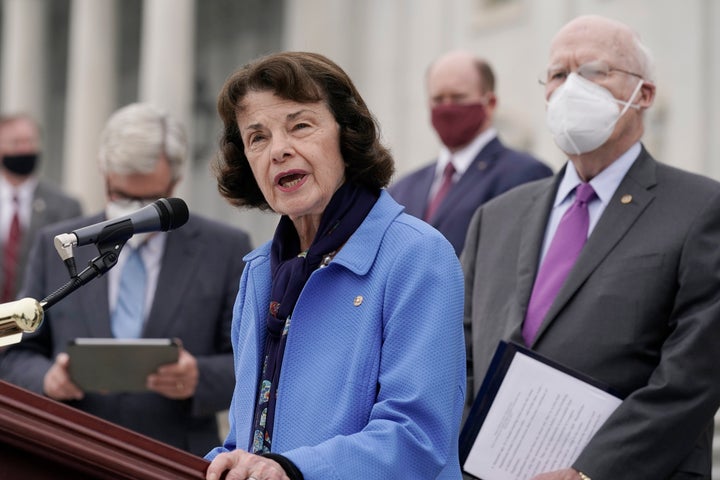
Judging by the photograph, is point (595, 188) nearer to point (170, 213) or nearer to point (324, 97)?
point (324, 97)

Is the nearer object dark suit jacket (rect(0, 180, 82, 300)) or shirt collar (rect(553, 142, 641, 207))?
shirt collar (rect(553, 142, 641, 207))

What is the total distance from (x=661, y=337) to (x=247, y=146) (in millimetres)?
1708

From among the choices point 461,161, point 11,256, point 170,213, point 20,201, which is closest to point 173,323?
point 461,161

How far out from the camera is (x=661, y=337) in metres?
4.00

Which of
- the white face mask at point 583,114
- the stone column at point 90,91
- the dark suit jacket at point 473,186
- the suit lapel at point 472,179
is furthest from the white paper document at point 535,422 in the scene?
the stone column at point 90,91

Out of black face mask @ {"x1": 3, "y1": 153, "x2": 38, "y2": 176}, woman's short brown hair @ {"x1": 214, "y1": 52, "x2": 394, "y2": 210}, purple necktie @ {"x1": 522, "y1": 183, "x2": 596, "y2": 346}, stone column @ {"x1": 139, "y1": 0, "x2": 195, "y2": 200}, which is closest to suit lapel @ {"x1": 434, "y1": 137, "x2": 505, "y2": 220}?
purple necktie @ {"x1": 522, "y1": 183, "x2": 596, "y2": 346}

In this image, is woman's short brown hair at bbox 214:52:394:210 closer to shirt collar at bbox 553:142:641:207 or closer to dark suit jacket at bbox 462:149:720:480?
dark suit jacket at bbox 462:149:720:480

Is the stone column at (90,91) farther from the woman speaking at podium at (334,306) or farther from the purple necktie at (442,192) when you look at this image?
the woman speaking at podium at (334,306)

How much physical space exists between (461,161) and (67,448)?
14.1 ft

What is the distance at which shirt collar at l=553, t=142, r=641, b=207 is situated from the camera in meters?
4.36

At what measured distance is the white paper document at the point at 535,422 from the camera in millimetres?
3910

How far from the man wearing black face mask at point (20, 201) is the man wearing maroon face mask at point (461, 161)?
3.52 metres

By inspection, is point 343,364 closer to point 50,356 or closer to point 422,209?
point 50,356

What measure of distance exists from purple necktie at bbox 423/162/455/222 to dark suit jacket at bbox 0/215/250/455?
1.11m
